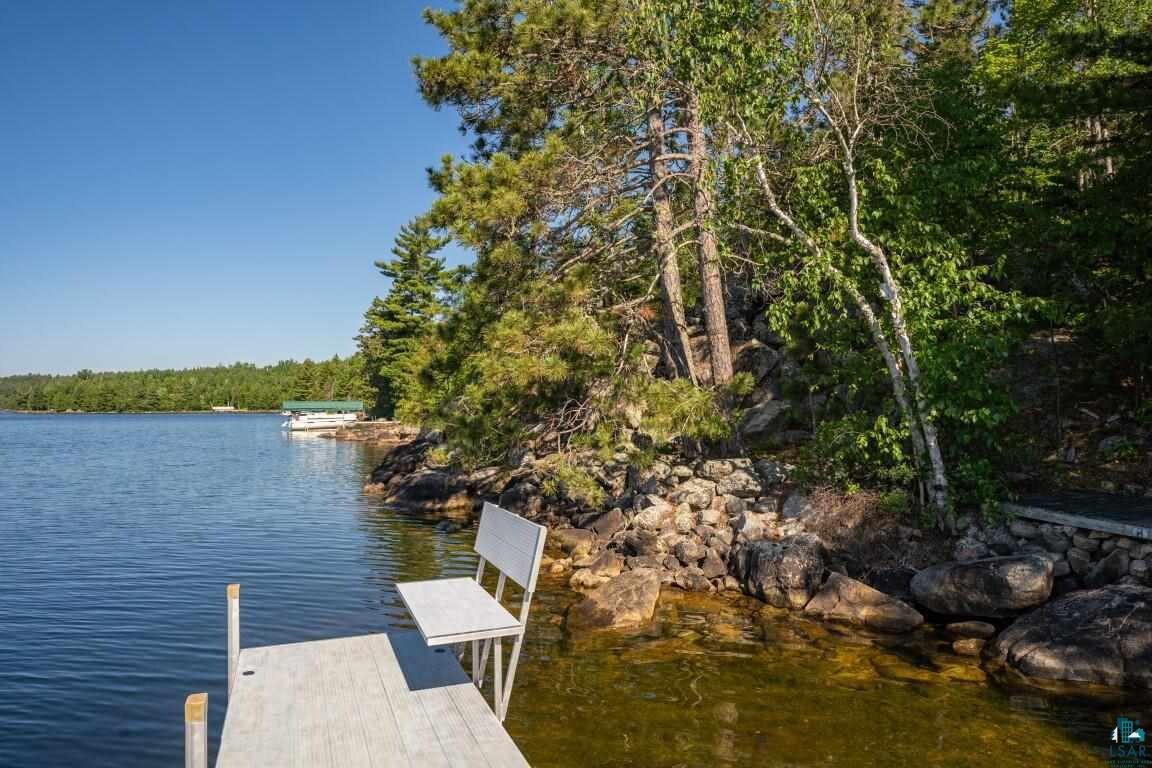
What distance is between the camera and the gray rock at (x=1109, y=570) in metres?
8.87

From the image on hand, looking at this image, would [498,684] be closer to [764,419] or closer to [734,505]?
[734,505]

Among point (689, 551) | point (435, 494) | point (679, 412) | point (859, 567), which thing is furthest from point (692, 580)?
point (435, 494)

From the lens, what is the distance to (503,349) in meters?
12.9

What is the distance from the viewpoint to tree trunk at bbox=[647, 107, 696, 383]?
1465 centimetres

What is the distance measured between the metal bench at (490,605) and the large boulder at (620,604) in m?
3.10

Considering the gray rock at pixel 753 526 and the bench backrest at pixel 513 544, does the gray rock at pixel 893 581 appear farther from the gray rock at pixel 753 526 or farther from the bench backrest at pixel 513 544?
the bench backrest at pixel 513 544

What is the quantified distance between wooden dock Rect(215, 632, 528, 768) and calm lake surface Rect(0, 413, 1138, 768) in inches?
48.2

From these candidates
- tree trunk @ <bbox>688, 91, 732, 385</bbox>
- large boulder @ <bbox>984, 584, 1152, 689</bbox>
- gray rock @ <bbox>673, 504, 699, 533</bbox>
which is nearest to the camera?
large boulder @ <bbox>984, 584, 1152, 689</bbox>

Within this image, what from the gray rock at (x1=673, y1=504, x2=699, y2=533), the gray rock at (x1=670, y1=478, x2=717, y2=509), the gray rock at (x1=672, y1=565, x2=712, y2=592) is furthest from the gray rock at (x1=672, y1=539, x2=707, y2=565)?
the gray rock at (x1=670, y1=478, x2=717, y2=509)

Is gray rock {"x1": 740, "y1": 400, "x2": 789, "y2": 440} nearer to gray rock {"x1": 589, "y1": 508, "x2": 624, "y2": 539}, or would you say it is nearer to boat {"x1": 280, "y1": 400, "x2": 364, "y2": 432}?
gray rock {"x1": 589, "y1": 508, "x2": 624, "y2": 539}

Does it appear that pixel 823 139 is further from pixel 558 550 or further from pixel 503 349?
pixel 558 550

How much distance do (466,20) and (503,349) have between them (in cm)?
735

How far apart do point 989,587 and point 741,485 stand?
4.79 meters

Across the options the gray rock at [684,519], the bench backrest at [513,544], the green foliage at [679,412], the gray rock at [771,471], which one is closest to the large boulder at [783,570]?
the gray rock at [684,519]
